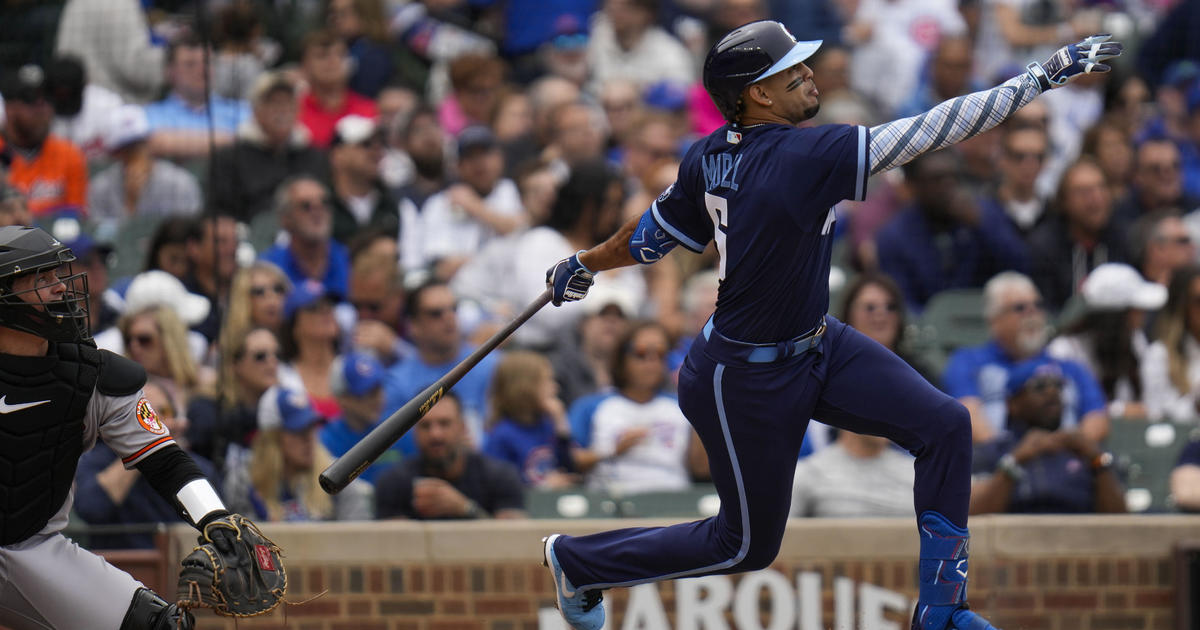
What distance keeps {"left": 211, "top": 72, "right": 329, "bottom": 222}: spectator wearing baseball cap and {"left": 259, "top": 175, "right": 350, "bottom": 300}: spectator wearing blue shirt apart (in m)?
0.23

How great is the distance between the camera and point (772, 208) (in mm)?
4191

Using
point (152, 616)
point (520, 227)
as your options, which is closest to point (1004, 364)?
point (520, 227)

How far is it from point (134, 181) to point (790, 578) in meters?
3.80

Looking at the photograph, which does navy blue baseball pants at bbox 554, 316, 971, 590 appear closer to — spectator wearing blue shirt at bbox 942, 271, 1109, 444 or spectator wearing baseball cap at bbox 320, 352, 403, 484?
spectator wearing blue shirt at bbox 942, 271, 1109, 444

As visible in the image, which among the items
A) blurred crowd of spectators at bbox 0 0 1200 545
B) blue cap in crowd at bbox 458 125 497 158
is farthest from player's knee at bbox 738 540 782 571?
blue cap in crowd at bbox 458 125 497 158

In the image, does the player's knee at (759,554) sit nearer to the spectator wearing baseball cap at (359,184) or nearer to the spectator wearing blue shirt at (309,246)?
the spectator wearing blue shirt at (309,246)

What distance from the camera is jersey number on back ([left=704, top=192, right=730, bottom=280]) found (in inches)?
170

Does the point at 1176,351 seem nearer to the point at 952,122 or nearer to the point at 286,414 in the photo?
the point at 952,122

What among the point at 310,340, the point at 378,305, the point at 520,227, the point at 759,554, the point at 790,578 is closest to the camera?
the point at 759,554

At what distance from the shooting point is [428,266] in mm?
7711

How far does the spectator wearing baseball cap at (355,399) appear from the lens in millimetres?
6539

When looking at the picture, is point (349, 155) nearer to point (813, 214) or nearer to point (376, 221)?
point (376, 221)

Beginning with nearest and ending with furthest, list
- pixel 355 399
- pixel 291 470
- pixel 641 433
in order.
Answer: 1. pixel 291 470
2. pixel 641 433
3. pixel 355 399

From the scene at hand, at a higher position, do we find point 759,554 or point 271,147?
point 271,147
